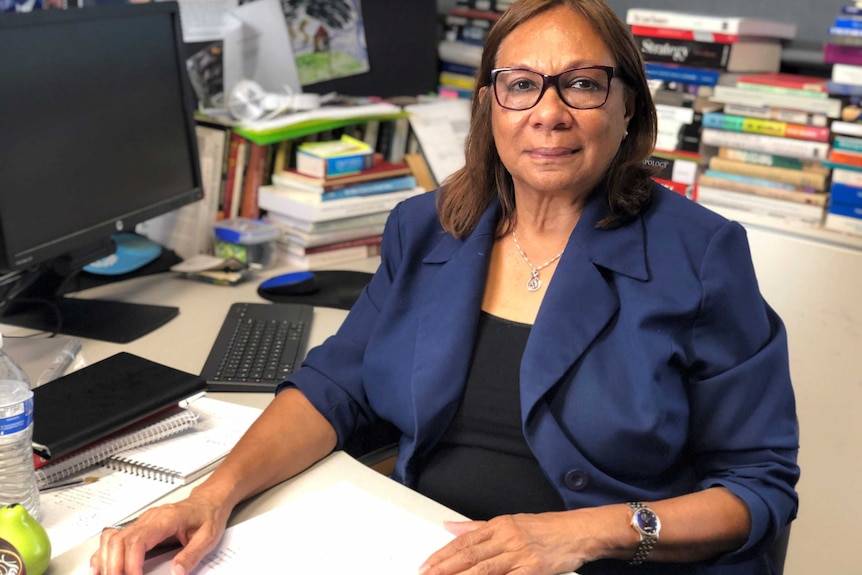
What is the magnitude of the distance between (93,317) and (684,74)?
1428 mm

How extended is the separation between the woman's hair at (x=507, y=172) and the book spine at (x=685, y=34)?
868mm

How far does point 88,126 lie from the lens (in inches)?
68.9

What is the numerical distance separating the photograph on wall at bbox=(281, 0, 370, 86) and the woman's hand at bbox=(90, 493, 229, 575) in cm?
166

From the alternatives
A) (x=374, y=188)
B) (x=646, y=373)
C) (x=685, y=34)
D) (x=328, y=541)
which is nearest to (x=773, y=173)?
(x=685, y=34)

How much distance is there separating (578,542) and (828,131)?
4.43 ft

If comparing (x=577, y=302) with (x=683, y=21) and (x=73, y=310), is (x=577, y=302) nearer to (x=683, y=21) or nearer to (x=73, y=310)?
(x=73, y=310)

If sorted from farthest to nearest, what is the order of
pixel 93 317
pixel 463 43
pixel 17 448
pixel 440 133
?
1. pixel 463 43
2. pixel 440 133
3. pixel 93 317
4. pixel 17 448

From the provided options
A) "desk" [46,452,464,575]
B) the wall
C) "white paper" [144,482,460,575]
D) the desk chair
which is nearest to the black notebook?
"desk" [46,452,464,575]

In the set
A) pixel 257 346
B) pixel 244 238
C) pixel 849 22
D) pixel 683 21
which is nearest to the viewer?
pixel 257 346

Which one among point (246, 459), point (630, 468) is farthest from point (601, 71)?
point (246, 459)

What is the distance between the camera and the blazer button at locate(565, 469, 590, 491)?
1249 mm

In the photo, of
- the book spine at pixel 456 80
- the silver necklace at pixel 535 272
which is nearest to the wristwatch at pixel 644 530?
Answer: the silver necklace at pixel 535 272

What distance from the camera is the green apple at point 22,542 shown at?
0.98 metres

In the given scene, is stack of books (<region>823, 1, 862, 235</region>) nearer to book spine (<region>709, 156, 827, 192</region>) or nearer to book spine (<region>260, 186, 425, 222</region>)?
book spine (<region>709, 156, 827, 192</region>)
